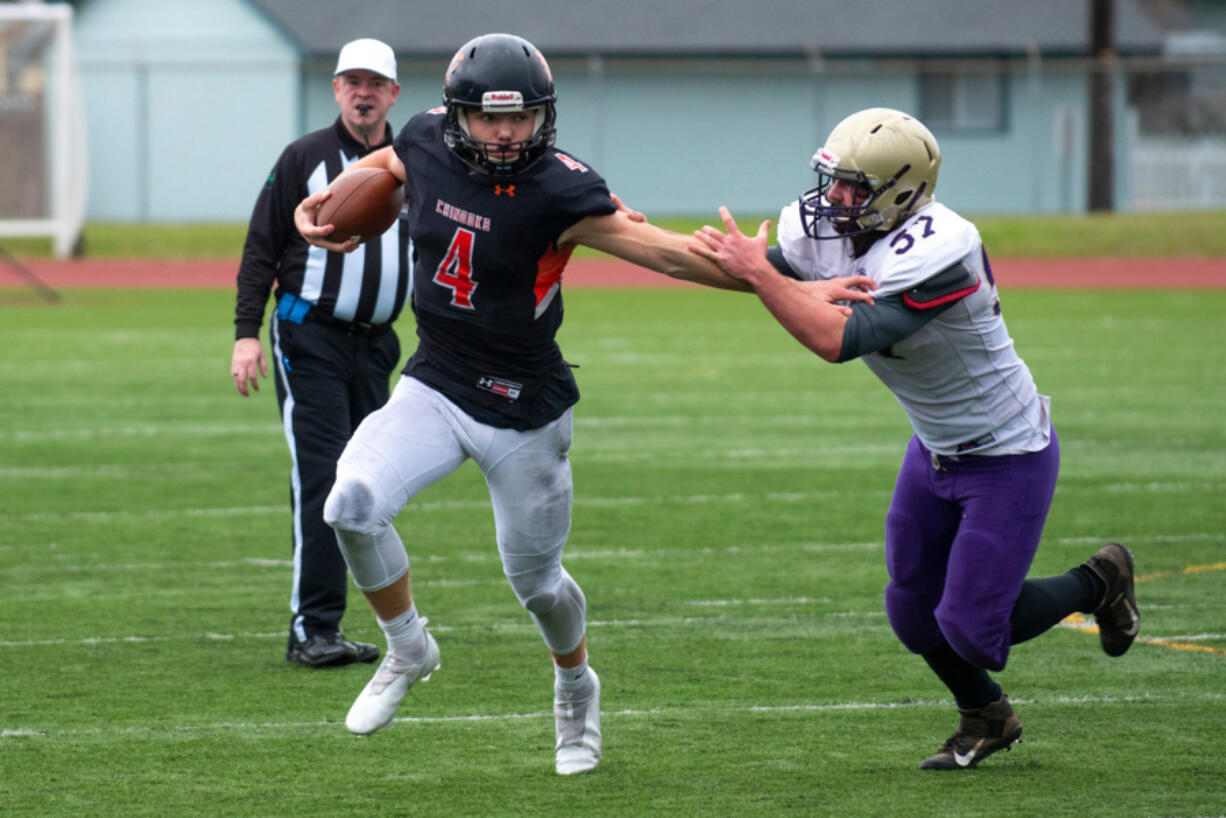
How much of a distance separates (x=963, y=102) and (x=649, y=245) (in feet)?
92.6

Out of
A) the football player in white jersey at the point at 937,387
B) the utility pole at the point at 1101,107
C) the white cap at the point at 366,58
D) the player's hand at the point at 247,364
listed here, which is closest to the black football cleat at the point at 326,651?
the player's hand at the point at 247,364

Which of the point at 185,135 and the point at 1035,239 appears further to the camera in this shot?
the point at 185,135

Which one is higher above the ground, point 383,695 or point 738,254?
point 738,254

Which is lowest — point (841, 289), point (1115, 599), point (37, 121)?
point (37, 121)

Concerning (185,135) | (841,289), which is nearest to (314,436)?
(841,289)

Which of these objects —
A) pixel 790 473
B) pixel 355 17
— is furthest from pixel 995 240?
pixel 790 473

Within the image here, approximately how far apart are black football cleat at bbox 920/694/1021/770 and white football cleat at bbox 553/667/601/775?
2.88 ft

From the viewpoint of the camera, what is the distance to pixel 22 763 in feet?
15.9

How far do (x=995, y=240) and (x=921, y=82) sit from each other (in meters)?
6.51

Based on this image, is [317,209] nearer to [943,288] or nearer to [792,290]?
[792,290]

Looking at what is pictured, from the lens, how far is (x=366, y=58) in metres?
6.13

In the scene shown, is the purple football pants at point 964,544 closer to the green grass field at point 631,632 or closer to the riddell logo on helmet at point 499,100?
the green grass field at point 631,632

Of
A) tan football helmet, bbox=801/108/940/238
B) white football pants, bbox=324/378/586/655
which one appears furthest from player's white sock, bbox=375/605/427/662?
tan football helmet, bbox=801/108/940/238

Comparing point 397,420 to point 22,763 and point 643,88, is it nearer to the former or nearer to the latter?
point 22,763
